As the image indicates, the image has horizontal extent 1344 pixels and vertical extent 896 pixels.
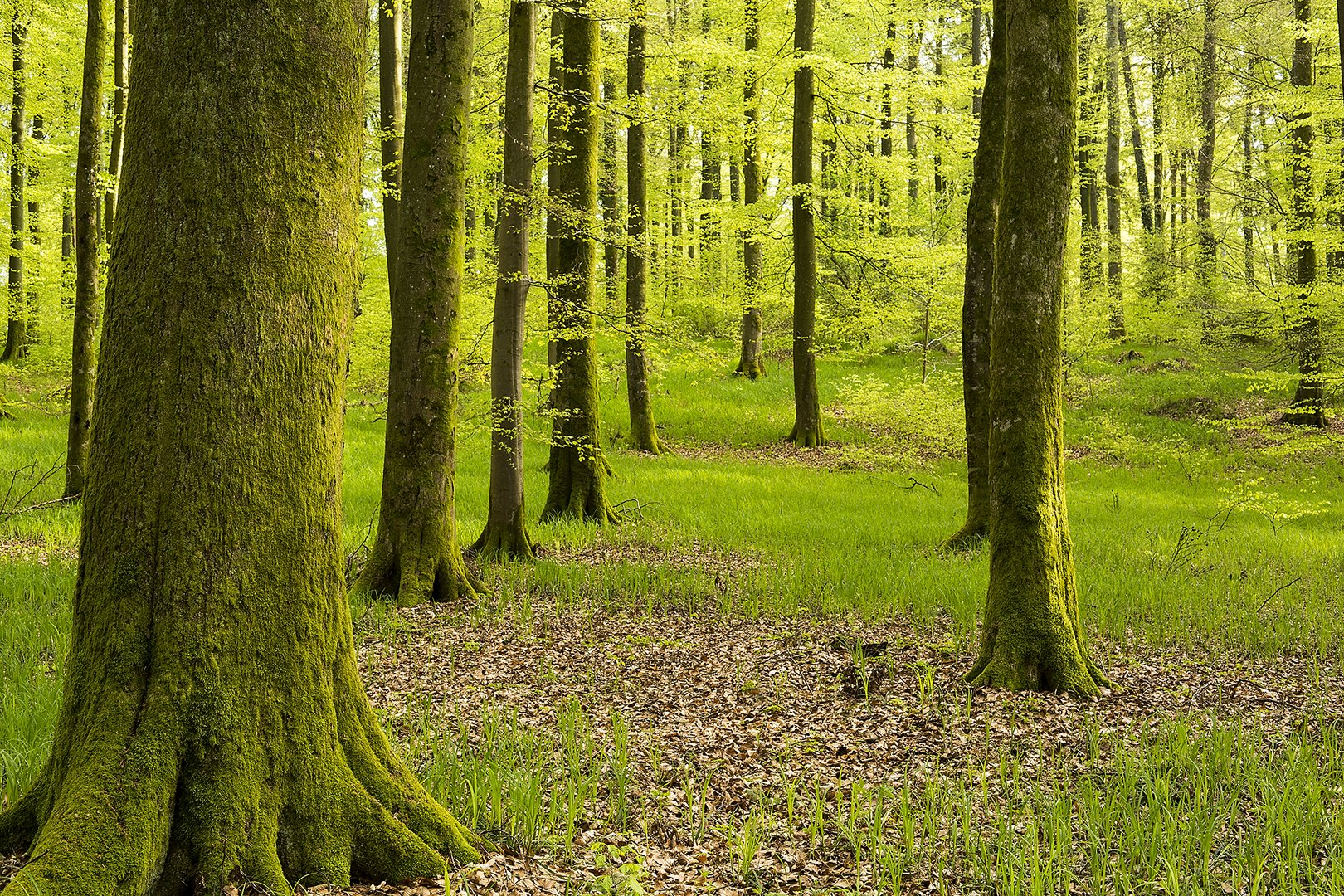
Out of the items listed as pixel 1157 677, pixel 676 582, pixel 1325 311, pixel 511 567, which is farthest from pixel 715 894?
pixel 1325 311

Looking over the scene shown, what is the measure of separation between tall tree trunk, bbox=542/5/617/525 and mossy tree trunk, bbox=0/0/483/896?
22.0 feet

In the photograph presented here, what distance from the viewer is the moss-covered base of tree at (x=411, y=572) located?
7.17 m

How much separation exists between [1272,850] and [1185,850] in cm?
44

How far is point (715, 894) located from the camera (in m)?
3.10

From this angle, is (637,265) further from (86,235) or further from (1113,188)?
(1113,188)

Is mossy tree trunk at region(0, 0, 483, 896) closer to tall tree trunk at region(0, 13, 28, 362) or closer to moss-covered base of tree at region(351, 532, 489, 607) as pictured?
moss-covered base of tree at region(351, 532, 489, 607)

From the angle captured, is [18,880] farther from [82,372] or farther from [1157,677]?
[82,372]

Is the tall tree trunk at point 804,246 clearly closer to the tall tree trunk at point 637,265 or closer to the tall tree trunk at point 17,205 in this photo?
the tall tree trunk at point 637,265

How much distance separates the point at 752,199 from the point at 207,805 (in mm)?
20798

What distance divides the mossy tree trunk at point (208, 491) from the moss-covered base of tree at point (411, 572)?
462 cm

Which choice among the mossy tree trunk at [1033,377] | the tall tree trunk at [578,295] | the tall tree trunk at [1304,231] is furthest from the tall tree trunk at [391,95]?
the tall tree trunk at [1304,231]

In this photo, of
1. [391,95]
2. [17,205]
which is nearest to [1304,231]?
[391,95]

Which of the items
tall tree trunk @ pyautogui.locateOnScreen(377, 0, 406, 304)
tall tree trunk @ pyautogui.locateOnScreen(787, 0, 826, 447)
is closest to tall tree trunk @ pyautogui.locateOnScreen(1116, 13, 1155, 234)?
tall tree trunk @ pyautogui.locateOnScreen(787, 0, 826, 447)

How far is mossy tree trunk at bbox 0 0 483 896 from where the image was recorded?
2391 mm
